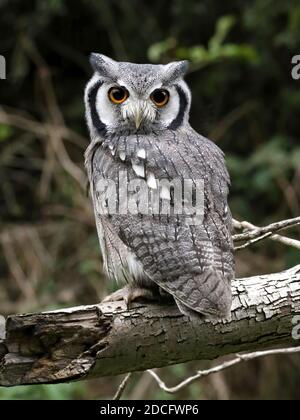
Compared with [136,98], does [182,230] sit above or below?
below

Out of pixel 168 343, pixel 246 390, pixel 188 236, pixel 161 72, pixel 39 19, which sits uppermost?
pixel 39 19

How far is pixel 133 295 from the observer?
2.46 meters

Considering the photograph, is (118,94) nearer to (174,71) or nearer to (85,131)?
(174,71)

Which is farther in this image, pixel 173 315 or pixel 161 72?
pixel 161 72

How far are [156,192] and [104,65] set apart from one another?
2.55 feet

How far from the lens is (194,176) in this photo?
261cm

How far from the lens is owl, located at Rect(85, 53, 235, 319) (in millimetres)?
2408

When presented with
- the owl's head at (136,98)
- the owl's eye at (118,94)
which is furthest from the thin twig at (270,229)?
the owl's eye at (118,94)

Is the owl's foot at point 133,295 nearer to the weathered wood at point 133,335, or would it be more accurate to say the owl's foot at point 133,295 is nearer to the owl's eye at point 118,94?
the weathered wood at point 133,335

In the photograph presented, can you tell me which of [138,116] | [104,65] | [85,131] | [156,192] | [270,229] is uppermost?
[104,65]

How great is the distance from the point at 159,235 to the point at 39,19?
11.6 ft

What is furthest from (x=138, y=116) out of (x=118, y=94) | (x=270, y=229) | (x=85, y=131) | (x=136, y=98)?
(x=85, y=131)

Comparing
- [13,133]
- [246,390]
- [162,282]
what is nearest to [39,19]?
[13,133]

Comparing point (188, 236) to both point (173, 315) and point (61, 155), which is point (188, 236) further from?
point (61, 155)
